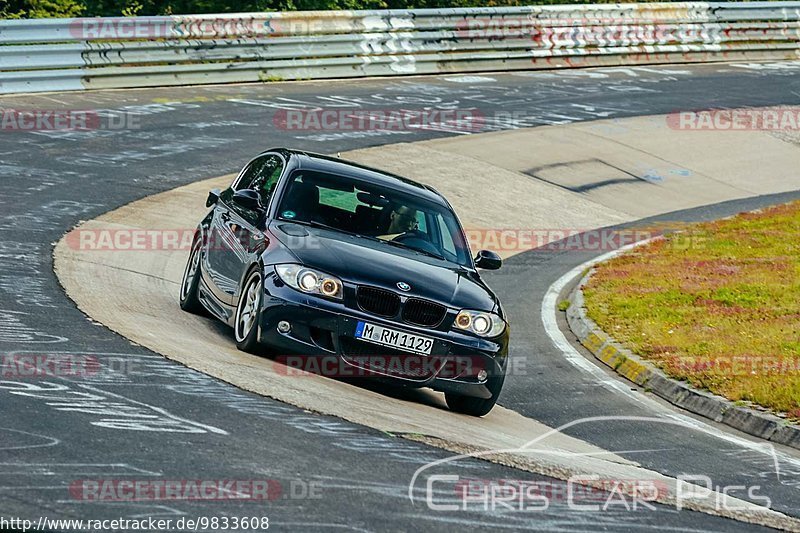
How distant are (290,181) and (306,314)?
76.5 inches

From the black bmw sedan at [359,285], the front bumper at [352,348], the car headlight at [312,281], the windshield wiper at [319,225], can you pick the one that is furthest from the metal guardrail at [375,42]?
the front bumper at [352,348]

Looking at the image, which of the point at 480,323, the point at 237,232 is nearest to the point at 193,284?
the point at 237,232

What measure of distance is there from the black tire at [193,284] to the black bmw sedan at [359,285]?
0.47 metres

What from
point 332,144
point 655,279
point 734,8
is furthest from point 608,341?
point 734,8

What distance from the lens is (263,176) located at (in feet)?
39.2

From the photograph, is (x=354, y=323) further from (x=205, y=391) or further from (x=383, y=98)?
(x=383, y=98)

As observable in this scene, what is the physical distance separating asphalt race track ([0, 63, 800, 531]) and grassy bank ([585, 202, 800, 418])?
80cm

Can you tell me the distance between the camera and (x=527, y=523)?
6602 millimetres

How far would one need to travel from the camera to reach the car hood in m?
9.78

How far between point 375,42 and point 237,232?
17.9 meters

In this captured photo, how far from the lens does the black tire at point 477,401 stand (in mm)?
10000

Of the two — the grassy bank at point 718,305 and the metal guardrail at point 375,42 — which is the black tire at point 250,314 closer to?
the grassy bank at point 718,305

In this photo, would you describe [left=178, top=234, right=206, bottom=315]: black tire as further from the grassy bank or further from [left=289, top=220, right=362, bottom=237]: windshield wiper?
the grassy bank

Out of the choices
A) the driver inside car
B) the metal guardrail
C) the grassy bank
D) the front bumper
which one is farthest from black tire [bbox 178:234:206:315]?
the metal guardrail
